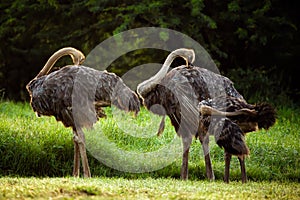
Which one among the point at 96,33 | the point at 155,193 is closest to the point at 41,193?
the point at 155,193

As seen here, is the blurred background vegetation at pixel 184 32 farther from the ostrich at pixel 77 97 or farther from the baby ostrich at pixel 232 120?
the baby ostrich at pixel 232 120

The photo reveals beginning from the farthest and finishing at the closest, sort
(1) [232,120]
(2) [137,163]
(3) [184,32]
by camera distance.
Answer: (3) [184,32]
(2) [137,163]
(1) [232,120]

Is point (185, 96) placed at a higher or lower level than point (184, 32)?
lower

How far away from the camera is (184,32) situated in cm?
1385

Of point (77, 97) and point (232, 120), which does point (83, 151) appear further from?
point (232, 120)

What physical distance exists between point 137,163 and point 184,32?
18.7 feet

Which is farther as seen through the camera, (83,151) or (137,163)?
(137,163)

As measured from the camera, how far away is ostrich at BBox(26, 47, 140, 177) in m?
7.66

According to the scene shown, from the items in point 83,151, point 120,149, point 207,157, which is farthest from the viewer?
point 120,149

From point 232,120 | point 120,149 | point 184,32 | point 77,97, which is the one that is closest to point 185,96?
point 232,120

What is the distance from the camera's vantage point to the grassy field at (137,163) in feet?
21.0

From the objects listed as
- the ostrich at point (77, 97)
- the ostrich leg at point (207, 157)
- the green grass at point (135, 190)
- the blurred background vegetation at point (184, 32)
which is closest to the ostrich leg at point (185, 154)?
the ostrich leg at point (207, 157)

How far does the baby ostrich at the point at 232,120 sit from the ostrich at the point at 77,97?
1.19 m

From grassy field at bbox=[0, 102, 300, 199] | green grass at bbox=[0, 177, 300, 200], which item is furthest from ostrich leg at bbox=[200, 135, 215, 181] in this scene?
green grass at bbox=[0, 177, 300, 200]
